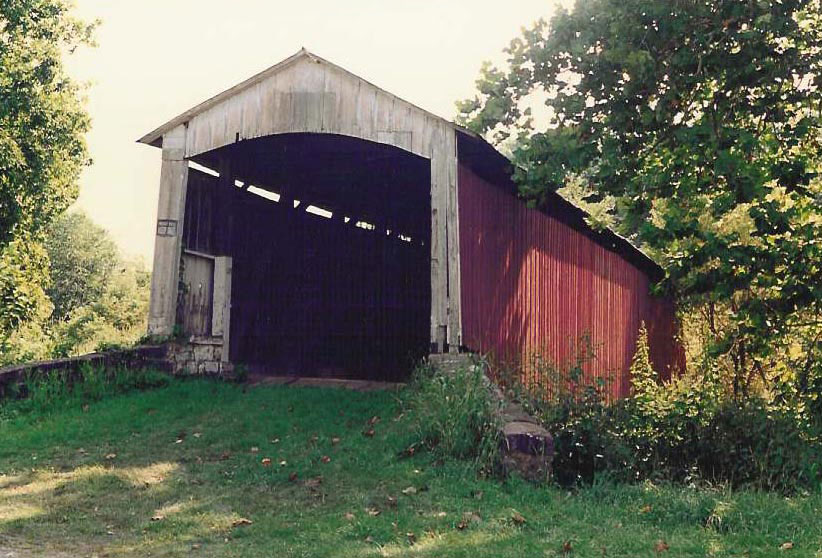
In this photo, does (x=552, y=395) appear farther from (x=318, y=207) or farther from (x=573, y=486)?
(x=318, y=207)

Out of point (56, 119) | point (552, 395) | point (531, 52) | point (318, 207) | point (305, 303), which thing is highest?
point (56, 119)

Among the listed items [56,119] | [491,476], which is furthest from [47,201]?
[491,476]

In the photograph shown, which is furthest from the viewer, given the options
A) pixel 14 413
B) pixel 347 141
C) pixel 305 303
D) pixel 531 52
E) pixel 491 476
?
pixel 305 303

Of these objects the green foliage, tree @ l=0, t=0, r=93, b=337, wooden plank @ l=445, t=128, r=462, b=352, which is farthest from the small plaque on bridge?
tree @ l=0, t=0, r=93, b=337

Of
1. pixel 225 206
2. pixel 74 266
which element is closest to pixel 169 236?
pixel 225 206

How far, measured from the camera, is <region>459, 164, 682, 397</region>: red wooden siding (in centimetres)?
1165

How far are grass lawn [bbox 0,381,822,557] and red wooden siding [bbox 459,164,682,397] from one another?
322 centimetres

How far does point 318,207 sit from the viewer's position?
55.5 ft

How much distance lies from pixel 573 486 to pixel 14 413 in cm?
675

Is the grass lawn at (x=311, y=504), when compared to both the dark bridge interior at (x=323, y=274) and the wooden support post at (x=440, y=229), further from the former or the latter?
the dark bridge interior at (x=323, y=274)

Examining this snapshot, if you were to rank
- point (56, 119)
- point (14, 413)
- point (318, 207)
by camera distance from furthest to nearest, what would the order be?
point (56, 119), point (318, 207), point (14, 413)

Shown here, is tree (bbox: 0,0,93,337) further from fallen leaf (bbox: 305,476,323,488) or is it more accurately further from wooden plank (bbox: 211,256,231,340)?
fallen leaf (bbox: 305,476,323,488)

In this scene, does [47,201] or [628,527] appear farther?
[47,201]

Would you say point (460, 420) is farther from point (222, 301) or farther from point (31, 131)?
point (31, 131)
